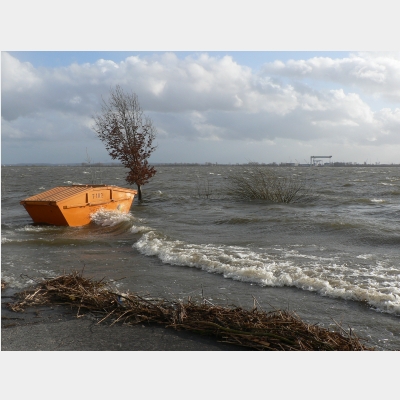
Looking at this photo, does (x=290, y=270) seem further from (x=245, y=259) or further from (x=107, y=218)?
(x=107, y=218)

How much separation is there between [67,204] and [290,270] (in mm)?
8582

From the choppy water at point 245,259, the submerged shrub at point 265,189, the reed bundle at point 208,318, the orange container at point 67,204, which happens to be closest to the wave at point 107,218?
the choppy water at point 245,259

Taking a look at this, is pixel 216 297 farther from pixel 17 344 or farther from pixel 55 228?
pixel 55 228

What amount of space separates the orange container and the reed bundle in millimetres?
7747

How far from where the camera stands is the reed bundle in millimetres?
4266

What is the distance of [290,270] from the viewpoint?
792 centimetres

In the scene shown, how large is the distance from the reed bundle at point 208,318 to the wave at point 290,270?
1756 mm

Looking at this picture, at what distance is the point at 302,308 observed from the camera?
5.99 metres

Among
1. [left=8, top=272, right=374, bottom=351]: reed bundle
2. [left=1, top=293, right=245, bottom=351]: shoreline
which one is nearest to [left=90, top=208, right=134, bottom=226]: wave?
[left=8, top=272, right=374, bottom=351]: reed bundle

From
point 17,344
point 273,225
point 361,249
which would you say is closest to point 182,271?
point 17,344

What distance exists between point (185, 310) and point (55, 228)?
32.1 ft

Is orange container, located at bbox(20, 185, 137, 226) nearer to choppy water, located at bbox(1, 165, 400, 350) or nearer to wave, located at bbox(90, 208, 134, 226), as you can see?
wave, located at bbox(90, 208, 134, 226)

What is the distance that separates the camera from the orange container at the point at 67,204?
542 inches

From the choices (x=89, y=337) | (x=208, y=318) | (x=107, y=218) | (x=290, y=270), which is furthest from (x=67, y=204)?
(x=208, y=318)
